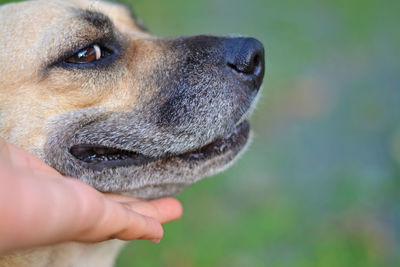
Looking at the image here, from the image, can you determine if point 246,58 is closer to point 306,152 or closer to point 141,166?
point 141,166

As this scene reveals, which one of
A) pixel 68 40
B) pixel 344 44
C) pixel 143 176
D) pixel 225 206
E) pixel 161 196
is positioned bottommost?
pixel 225 206

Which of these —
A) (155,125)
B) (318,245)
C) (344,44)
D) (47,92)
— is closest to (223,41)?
(155,125)

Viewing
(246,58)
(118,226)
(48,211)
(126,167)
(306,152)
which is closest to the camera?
(48,211)

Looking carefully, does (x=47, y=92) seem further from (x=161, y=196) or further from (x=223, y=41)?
(x=223, y=41)

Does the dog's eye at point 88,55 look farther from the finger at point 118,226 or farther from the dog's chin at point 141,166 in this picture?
the finger at point 118,226

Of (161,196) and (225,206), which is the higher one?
(161,196)


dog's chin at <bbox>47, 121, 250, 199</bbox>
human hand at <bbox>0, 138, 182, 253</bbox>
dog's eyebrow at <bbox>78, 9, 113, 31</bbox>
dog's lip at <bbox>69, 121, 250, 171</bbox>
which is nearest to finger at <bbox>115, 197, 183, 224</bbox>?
dog's chin at <bbox>47, 121, 250, 199</bbox>

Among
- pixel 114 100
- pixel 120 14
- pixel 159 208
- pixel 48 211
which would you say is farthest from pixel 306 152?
pixel 48 211

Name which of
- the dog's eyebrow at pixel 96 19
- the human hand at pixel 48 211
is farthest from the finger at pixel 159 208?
the dog's eyebrow at pixel 96 19
